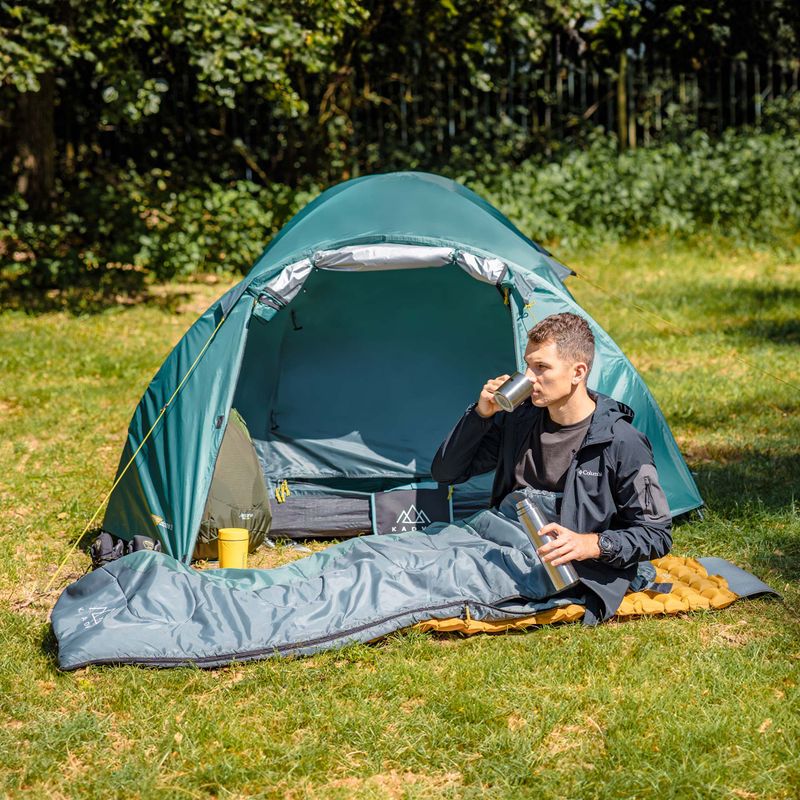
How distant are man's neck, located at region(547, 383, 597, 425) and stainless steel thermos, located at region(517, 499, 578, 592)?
41cm

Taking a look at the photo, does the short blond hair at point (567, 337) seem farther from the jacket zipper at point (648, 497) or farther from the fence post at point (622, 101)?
the fence post at point (622, 101)

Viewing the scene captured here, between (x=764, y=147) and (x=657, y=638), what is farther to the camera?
(x=764, y=147)

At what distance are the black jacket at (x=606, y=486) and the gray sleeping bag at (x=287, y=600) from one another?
143mm

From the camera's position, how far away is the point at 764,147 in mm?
11617

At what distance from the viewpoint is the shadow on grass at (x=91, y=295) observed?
992 centimetres

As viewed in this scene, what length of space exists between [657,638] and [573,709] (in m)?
0.62

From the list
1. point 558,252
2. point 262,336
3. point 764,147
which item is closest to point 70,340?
point 262,336

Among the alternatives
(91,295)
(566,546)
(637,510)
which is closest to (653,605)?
(637,510)

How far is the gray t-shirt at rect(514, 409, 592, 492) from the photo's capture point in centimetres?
404

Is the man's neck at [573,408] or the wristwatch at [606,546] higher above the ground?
the man's neck at [573,408]

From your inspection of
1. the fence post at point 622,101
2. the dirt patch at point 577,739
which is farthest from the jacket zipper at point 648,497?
the fence post at point 622,101

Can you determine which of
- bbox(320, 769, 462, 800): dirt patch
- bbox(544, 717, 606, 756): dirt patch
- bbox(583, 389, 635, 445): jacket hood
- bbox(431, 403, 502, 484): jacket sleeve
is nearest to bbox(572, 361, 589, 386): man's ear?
bbox(583, 389, 635, 445): jacket hood

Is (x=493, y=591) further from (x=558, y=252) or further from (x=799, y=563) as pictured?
(x=558, y=252)

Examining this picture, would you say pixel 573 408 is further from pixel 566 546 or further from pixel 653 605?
pixel 653 605
